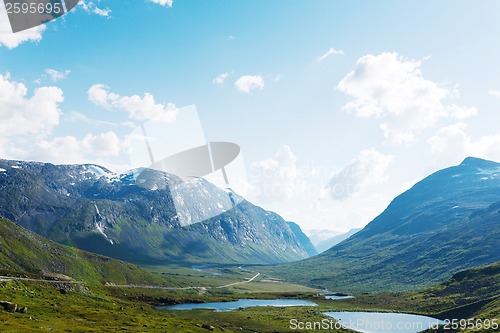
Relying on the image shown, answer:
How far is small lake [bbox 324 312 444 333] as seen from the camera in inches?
5128

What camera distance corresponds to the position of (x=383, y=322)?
14600cm

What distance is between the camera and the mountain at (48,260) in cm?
14512

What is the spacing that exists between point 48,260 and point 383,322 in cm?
14105

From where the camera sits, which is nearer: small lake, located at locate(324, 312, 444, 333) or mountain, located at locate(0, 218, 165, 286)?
small lake, located at locate(324, 312, 444, 333)

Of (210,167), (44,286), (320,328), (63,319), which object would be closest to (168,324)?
(63,319)

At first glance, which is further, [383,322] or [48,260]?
[48,260]

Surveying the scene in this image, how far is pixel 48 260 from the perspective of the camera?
16275 cm

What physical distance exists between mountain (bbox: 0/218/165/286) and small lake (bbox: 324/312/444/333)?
104878 mm

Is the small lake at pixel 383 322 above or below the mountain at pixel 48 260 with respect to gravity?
below

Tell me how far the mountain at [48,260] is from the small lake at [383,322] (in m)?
105

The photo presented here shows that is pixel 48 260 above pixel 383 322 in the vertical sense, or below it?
above

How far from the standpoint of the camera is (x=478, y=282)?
173 m

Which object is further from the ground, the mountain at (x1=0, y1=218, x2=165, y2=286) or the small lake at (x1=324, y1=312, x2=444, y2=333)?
the mountain at (x1=0, y1=218, x2=165, y2=286)

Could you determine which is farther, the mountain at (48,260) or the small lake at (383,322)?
the mountain at (48,260)
